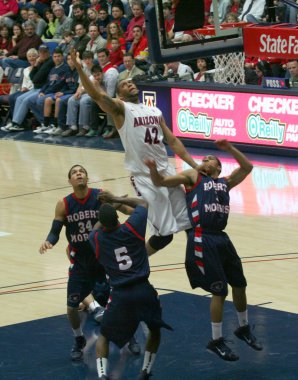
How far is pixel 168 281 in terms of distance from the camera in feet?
→ 38.4

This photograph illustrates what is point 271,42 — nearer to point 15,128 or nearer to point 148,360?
point 148,360

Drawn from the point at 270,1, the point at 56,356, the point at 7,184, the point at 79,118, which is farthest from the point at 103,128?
the point at 56,356

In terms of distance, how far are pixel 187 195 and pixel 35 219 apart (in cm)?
594

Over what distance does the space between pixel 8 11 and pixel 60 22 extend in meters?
2.35

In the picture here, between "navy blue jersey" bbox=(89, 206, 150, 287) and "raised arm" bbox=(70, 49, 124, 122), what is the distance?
1.69 meters

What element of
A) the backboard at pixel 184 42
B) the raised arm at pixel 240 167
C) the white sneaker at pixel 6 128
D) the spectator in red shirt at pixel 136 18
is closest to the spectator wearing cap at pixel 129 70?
the spectator in red shirt at pixel 136 18

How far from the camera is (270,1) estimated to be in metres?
12.3

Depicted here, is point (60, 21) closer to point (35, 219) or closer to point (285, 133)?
point (285, 133)

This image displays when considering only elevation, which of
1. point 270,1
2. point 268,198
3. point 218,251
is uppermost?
point 270,1

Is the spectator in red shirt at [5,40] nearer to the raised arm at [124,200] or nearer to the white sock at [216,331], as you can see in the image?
the raised arm at [124,200]

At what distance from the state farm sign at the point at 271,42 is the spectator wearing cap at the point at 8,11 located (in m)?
15.7

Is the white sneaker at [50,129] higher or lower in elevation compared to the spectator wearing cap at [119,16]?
lower

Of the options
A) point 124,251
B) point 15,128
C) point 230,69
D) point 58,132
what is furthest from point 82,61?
point 124,251

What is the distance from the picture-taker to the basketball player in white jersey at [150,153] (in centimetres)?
995
